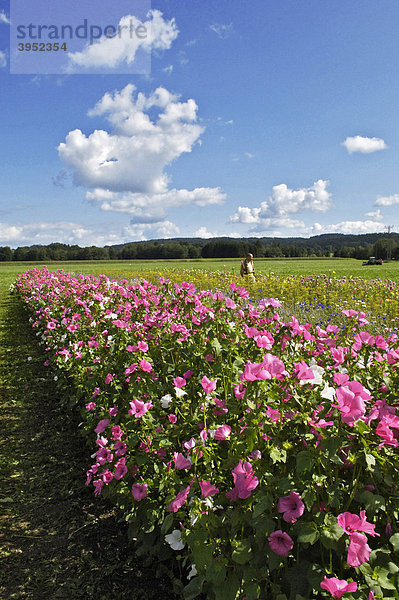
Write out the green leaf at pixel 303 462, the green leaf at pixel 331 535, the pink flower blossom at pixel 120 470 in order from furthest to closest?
1. the pink flower blossom at pixel 120 470
2. the green leaf at pixel 303 462
3. the green leaf at pixel 331 535

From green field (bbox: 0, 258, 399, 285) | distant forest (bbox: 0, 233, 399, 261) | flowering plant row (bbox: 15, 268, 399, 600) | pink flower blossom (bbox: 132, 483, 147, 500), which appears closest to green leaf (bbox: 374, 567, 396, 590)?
flowering plant row (bbox: 15, 268, 399, 600)

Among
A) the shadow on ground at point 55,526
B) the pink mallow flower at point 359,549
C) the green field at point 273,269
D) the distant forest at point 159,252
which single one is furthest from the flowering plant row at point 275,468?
Result: the distant forest at point 159,252

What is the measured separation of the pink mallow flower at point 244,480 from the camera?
136cm

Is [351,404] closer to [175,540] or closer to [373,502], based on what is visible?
[373,502]

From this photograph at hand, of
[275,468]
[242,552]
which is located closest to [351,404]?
[275,468]

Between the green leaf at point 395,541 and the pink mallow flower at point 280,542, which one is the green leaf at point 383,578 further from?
the pink mallow flower at point 280,542

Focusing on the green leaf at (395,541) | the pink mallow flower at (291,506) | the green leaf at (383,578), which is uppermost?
the pink mallow flower at (291,506)

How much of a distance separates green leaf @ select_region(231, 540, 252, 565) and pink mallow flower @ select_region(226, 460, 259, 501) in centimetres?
15

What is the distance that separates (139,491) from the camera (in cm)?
204

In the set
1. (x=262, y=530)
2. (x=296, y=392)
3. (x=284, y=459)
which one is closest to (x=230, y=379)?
(x=296, y=392)

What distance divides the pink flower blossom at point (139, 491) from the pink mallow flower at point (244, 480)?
78 cm

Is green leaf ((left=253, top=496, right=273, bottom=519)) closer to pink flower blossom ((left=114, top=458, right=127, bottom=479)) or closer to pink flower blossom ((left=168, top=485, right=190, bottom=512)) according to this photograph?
pink flower blossom ((left=168, top=485, right=190, bottom=512))

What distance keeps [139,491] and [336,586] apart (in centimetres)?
121

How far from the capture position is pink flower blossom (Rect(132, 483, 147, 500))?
201cm
